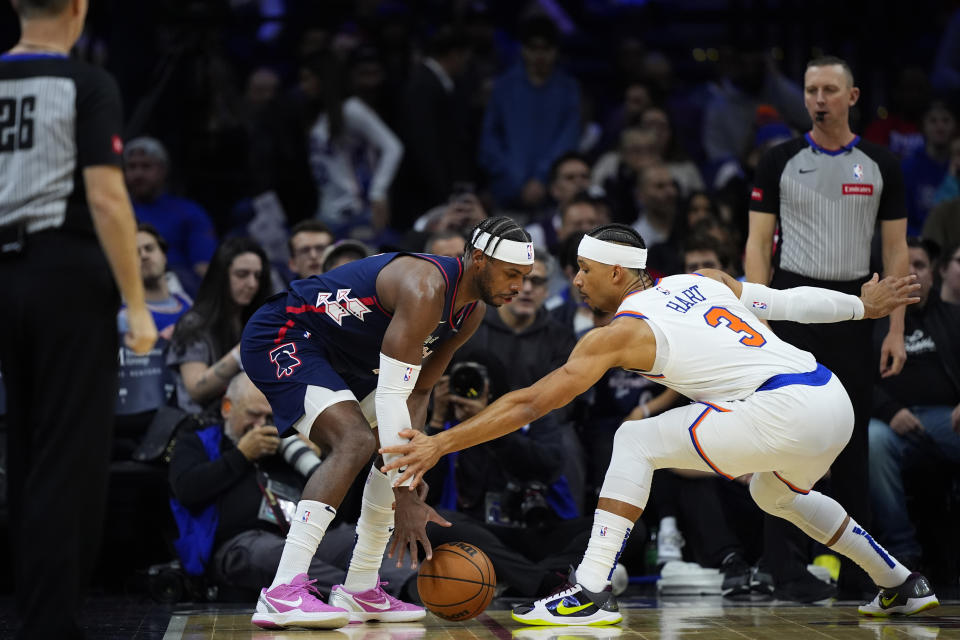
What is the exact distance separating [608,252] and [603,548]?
4.28 ft

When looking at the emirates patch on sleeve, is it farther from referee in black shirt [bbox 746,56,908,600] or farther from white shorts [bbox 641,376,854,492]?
white shorts [bbox 641,376,854,492]

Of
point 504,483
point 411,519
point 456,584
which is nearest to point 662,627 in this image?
point 456,584

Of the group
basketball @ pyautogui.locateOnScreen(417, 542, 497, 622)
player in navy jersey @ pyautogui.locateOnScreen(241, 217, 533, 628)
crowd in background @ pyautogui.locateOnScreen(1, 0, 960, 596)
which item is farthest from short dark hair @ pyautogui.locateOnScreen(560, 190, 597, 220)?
basketball @ pyautogui.locateOnScreen(417, 542, 497, 622)

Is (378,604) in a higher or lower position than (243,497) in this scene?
lower

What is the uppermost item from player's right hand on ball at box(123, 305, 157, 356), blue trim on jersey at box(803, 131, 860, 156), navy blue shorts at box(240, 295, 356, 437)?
blue trim on jersey at box(803, 131, 860, 156)

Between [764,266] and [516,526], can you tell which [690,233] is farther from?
[516,526]

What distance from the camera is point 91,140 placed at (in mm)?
3695

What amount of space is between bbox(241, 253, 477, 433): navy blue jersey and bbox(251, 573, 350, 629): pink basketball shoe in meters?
0.75

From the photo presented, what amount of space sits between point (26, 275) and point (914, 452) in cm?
579

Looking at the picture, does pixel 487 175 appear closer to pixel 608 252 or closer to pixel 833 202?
pixel 833 202

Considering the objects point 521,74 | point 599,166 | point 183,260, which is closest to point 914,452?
point 599,166

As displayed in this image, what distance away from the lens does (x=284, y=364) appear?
216 inches

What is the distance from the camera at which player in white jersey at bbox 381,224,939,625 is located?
16.3 ft

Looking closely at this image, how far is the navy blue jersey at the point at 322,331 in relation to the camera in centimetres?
542
